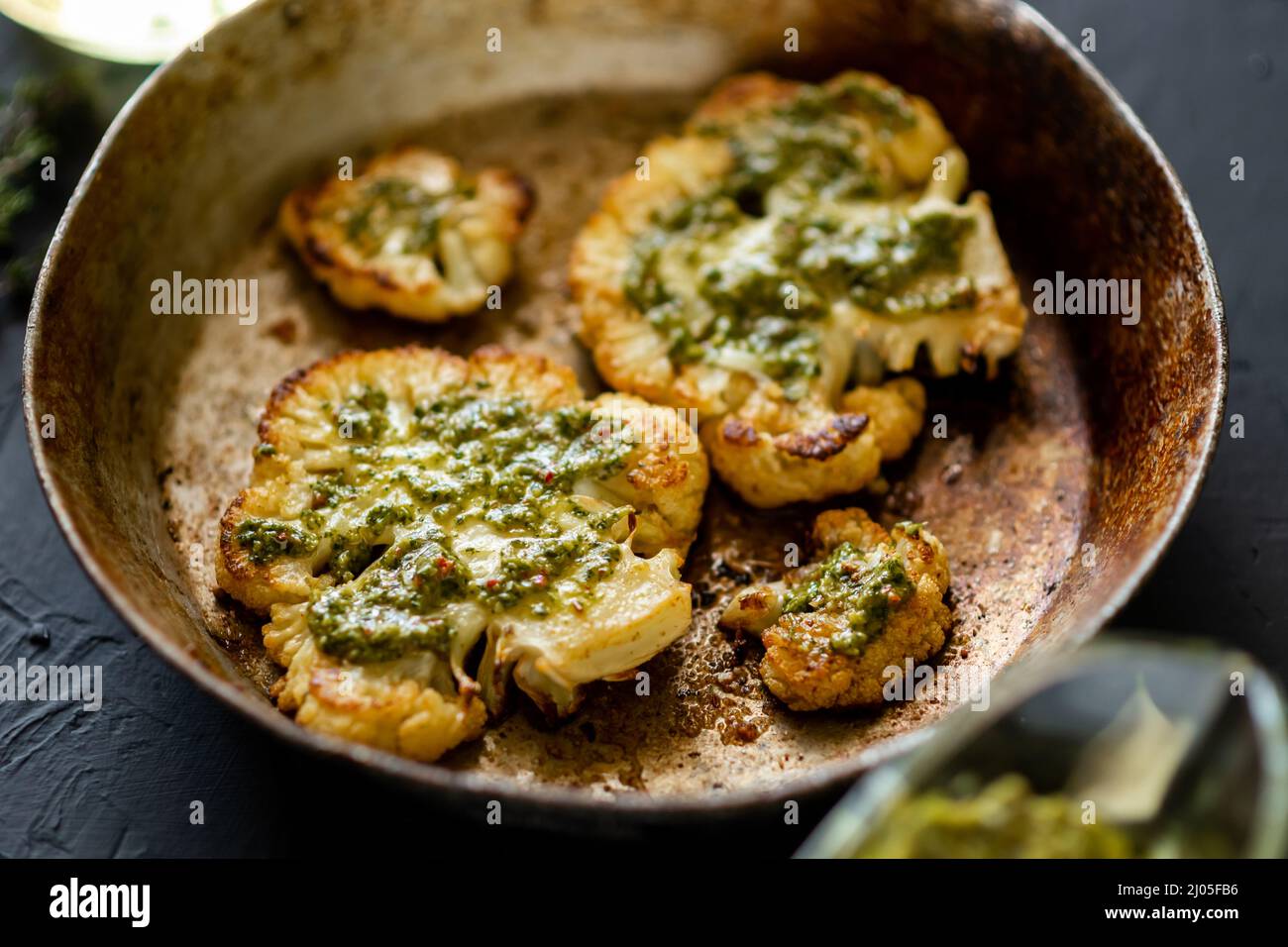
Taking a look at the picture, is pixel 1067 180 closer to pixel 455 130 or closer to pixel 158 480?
pixel 455 130

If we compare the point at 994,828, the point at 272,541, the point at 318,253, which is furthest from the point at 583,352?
the point at 994,828

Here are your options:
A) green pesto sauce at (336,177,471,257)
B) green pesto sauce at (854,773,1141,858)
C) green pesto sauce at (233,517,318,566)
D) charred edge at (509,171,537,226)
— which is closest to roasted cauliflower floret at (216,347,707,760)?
green pesto sauce at (233,517,318,566)

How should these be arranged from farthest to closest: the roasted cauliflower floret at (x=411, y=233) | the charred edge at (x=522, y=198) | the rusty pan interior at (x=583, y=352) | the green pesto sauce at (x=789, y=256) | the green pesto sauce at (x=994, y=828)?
1. the charred edge at (x=522, y=198)
2. the roasted cauliflower floret at (x=411, y=233)
3. the green pesto sauce at (x=789, y=256)
4. the rusty pan interior at (x=583, y=352)
5. the green pesto sauce at (x=994, y=828)

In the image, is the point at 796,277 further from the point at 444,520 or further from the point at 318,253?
the point at 318,253

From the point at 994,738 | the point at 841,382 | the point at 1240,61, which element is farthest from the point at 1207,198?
the point at 994,738

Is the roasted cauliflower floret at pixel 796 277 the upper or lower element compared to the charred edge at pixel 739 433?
upper

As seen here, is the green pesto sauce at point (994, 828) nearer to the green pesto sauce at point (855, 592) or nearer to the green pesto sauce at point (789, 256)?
the green pesto sauce at point (855, 592)

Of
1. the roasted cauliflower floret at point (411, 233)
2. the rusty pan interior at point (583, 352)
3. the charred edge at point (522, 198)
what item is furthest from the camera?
the charred edge at point (522, 198)

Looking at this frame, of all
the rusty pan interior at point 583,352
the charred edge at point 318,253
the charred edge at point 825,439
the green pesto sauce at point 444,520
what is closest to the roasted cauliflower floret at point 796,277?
the charred edge at point 825,439

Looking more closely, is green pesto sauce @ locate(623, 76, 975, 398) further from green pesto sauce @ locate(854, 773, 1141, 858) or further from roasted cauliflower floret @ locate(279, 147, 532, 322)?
green pesto sauce @ locate(854, 773, 1141, 858)
